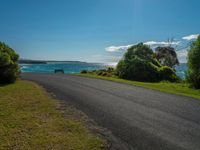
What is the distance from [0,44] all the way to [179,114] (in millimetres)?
15510

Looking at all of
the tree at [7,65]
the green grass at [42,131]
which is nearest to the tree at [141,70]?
the tree at [7,65]

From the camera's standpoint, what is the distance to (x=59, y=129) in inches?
221

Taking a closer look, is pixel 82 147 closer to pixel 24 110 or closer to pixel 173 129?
pixel 173 129

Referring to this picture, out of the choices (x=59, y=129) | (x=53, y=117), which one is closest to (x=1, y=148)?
(x=59, y=129)

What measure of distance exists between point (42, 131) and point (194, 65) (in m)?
16.4

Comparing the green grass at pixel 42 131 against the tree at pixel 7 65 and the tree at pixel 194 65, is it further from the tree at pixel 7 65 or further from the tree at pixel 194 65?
the tree at pixel 194 65

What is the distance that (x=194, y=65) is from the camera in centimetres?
1781

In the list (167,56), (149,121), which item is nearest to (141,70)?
(149,121)

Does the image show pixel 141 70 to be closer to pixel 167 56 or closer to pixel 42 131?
pixel 42 131

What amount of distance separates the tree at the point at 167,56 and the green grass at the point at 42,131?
42363mm

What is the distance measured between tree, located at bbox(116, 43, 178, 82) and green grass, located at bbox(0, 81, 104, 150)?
1953 cm

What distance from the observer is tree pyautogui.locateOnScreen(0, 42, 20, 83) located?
15.4 m

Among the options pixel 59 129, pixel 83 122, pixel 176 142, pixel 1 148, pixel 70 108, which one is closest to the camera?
pixel 1 148

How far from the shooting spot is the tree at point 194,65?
17320 mm
